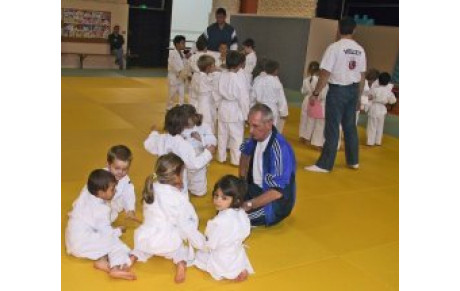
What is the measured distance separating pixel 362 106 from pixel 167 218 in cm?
543

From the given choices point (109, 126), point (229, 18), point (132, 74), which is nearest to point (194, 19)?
point (229, 18)

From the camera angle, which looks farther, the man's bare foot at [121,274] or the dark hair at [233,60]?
the dark hair at [233,60]

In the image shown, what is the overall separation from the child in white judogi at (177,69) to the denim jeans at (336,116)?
335 cm

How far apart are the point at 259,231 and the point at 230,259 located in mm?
932

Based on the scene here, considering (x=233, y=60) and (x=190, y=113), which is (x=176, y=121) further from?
(x=233, y=60)

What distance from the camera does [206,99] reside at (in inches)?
272

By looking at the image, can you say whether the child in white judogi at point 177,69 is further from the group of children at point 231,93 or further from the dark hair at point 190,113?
the dark hair at point 190,113

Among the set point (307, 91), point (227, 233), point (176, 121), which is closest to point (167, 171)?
point (227, 233)

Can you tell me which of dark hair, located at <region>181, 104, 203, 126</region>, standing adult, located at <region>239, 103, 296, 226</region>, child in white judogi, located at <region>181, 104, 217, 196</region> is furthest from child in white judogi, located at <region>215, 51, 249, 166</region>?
standing adult, located at <region>239, 103, 296, 226</region>

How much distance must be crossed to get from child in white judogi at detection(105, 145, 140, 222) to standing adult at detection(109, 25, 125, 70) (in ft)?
38.7

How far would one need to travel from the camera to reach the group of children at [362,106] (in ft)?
23.4

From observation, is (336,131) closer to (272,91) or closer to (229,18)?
(272,91)

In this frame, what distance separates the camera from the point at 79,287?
3.07 metres

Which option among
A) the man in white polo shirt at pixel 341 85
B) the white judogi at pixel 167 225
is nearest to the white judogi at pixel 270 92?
the man in white polo shirt at pixel 341 85
